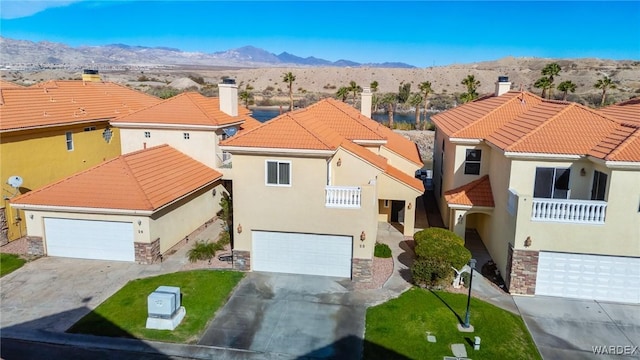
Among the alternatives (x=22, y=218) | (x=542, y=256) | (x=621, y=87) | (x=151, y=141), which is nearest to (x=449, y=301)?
(x=542, y=256)

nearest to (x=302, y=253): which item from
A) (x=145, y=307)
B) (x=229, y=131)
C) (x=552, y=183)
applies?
(x=145, y=307)

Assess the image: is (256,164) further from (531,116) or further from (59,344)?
(531,116)

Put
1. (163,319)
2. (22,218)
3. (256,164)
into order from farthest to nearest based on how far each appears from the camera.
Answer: (22,218), (256,164), (163,319)

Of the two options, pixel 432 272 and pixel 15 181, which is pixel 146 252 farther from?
pixel 432 272

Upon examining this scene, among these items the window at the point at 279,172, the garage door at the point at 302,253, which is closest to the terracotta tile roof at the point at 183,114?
the window at the point at 279,172

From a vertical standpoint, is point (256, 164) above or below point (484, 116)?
below

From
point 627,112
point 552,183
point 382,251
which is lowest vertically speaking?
point 382,251

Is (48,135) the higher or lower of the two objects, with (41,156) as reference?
higher

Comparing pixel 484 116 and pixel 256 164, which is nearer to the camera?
pixel 256 164
